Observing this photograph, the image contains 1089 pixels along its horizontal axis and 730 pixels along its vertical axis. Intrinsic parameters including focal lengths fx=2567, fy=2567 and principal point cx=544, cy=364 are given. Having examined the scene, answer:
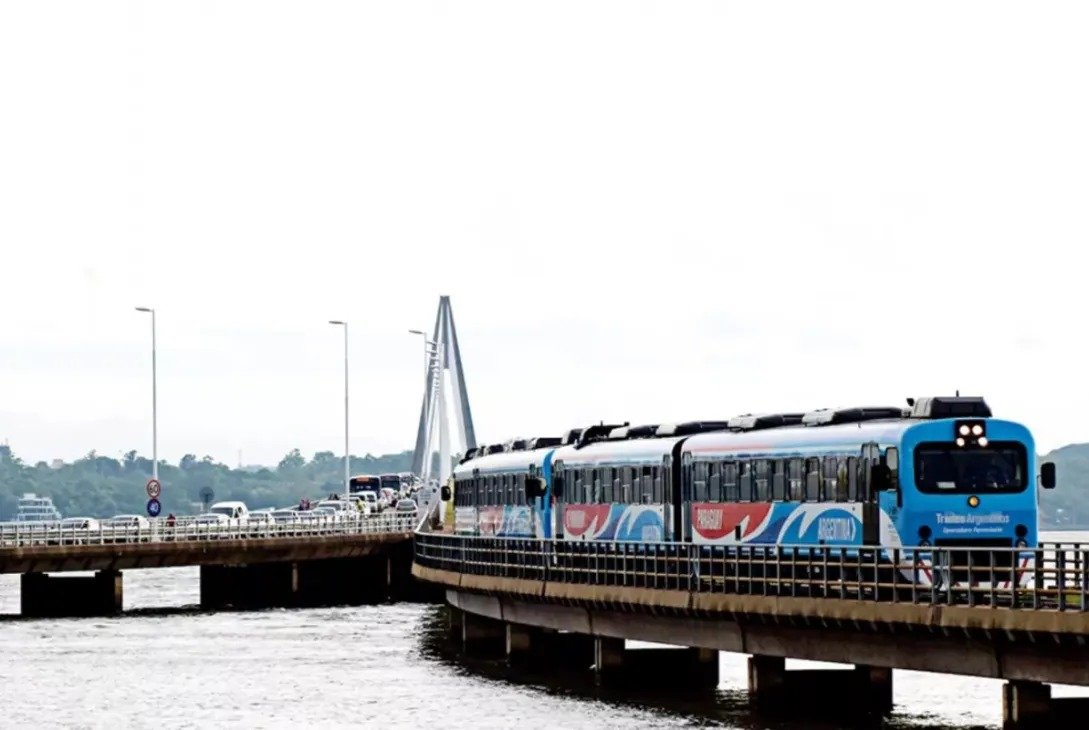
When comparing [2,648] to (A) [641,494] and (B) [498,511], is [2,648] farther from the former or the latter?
(A) [641,494]

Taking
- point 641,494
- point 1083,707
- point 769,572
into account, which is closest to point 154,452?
point 641,494

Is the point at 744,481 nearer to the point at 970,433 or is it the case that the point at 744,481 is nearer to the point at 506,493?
the point at 970,433

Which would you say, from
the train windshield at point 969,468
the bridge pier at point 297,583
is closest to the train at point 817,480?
the train windshield at point 969,468

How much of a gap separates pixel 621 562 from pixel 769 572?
6.92m

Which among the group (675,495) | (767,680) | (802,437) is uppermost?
(802,437)

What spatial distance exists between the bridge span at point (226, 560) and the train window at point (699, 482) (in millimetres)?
48104

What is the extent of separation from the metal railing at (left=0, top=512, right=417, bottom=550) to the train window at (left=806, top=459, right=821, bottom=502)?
56153mm

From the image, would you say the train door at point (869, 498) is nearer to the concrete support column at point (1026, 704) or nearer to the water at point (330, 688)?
the water at point (330, 688)

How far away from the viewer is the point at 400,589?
382 feet

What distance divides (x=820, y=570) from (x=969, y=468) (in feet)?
13.3

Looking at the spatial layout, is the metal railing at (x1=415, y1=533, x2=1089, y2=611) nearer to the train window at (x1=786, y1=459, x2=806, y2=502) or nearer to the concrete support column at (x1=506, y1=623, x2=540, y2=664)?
the train window at (x1=786, y1=459, x2=806, y2=502)

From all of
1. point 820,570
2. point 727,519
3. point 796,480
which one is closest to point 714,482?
point 727,519

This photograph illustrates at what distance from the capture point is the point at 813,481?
5162cm

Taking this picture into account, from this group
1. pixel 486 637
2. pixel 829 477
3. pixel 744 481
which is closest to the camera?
pixel 829 477
